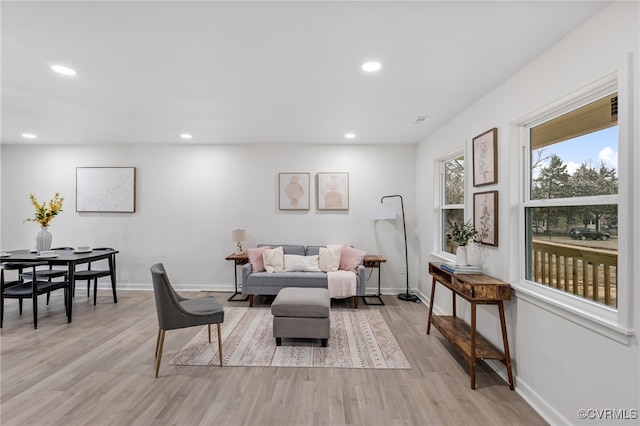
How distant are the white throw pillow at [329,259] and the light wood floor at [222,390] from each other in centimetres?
166

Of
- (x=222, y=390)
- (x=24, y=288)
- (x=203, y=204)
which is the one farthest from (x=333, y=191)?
(x=24, y=288)

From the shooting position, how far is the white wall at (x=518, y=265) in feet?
5.03

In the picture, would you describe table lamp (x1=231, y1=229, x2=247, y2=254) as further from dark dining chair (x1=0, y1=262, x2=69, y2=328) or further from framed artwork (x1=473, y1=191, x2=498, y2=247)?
framed artwork (x1=473, y1=191, x2=498, y2=247)

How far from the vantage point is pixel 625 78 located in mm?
1553

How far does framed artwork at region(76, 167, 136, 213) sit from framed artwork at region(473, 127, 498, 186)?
548 centimetres

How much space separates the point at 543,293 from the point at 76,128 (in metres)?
5.97

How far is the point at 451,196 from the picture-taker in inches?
163

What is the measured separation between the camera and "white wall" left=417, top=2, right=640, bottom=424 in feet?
5.03

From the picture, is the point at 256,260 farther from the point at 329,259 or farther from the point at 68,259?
the point at 68,259

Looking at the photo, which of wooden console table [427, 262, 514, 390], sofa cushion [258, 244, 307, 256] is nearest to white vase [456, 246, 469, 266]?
wooden console table [427, 262, 514, 390]

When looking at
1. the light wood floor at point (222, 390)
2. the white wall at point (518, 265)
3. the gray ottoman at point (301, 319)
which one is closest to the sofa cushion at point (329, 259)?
the gray ottoman at point (301, 319)

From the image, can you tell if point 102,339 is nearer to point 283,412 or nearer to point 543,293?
point 283,412

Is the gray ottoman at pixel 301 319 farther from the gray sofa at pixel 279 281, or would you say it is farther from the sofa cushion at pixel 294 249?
the sofa cushion at pixel 294 249

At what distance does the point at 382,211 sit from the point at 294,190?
1588mm
